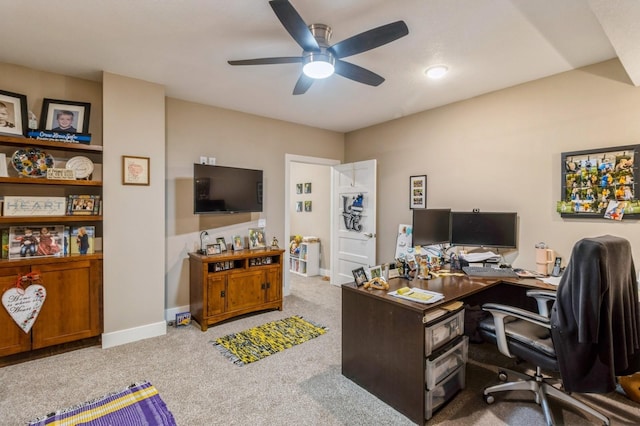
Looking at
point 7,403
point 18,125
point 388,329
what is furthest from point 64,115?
point 388,329

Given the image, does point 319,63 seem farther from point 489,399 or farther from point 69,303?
point 69,303

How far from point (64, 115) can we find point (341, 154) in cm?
366

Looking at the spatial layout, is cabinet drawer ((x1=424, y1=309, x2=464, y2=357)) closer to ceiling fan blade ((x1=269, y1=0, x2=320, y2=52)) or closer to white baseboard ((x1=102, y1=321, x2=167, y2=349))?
ceiling fan blade ((x1=269, y1=0, x2=320, y2=52))

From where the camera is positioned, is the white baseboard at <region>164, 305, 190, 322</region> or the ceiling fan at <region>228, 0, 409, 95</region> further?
the white baseboard at <region>164, 305, 190, 322</region>

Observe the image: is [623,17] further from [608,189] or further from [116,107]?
[116,107]

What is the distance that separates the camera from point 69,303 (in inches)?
109

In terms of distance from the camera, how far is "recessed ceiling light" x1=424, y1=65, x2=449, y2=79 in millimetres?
2752

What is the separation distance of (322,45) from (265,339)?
2.68m

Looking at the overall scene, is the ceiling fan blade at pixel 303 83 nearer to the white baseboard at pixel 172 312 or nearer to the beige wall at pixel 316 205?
the white baseboard at pixel 172 312

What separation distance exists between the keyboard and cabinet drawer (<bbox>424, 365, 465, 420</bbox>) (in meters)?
0.86

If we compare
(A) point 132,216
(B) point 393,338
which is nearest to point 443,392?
(B) point 393,338

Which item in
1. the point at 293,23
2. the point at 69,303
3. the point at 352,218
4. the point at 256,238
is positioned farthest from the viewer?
the point at 352,218

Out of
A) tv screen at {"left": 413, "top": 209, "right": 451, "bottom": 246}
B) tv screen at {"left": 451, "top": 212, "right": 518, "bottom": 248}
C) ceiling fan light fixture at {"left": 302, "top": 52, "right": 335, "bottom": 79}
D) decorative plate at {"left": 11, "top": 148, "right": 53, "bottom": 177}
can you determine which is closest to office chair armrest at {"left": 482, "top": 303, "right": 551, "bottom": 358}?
tv screen at {"left": 413, "top": 209, "right": 451, "bottom": 246}

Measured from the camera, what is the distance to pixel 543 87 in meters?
2.99
